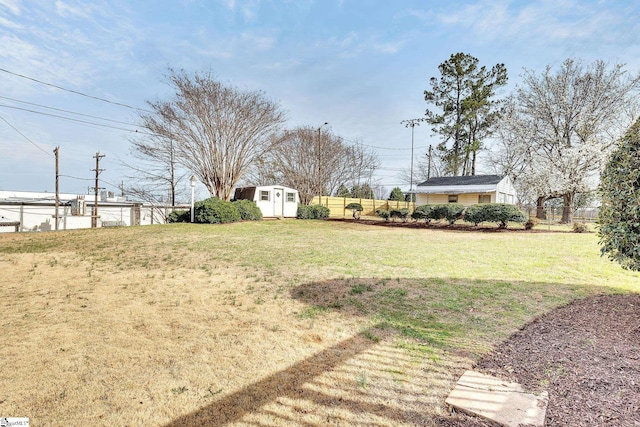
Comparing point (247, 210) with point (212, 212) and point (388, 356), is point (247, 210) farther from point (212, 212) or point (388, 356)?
point (388, 356)

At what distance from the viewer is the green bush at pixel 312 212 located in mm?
20906

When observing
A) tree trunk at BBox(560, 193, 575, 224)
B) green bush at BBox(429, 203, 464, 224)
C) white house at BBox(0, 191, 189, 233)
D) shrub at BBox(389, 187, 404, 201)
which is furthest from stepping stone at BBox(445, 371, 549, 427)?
shrub at BBox(389, 187, 404, 201)

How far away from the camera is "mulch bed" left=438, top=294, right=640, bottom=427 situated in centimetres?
173

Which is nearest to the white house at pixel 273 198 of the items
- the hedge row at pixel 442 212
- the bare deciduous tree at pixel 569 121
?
the hedge row at pixel 442 212

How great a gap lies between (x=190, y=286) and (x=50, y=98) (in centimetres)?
1560

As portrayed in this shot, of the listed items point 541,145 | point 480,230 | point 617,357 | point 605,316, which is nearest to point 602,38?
point 541,145

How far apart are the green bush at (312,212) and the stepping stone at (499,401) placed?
18.9 m

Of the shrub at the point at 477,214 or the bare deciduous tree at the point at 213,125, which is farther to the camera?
the bare deciduous tree at the point at 213,125

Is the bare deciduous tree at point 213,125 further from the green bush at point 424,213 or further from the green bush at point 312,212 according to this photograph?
the green bush at point 424,213

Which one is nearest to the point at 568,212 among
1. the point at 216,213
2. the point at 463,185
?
the point at 463,185

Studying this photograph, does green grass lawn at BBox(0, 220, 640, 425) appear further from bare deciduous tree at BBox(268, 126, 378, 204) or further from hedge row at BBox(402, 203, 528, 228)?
bare deciduous tree at BBox(268, 126, 378, 204)

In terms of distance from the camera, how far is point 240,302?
388 centimetres

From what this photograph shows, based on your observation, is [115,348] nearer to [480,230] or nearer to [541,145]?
[480,230]

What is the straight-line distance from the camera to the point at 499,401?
1.87m
